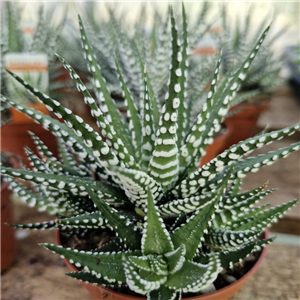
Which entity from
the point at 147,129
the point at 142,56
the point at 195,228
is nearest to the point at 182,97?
the point at 147,129

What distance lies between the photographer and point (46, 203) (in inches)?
21.7

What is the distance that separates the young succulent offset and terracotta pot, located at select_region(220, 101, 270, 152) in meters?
0.47

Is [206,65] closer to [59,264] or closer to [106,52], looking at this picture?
[106,52]

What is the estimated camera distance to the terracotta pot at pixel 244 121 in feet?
3.38

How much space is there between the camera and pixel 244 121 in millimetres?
1064

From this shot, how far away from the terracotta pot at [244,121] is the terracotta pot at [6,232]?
1.85 feet

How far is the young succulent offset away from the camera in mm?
404

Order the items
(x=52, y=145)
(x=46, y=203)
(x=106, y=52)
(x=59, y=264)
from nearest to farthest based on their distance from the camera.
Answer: (x=46, y=203) → (x=59, y=264) → (x=52, y=145) → (x=106, y=52)

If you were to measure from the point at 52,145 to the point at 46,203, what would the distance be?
1.17ft

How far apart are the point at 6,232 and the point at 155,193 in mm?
355

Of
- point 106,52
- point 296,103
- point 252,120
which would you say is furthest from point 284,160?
point 106,52

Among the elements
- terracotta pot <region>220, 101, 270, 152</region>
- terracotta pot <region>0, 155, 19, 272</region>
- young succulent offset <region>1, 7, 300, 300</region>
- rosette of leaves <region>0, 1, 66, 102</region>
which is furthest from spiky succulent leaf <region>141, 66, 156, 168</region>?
terracotta pot <region>220, 101, 270, 152</region>

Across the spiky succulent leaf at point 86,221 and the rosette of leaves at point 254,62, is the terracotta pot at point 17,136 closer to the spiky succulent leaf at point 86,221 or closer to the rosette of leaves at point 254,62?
the spiky succulent leaf at point 86,221

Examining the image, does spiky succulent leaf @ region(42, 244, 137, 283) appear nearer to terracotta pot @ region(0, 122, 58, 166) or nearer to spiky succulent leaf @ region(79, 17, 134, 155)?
spiky succulent leaf @ region(79, 17, 134, 155)
